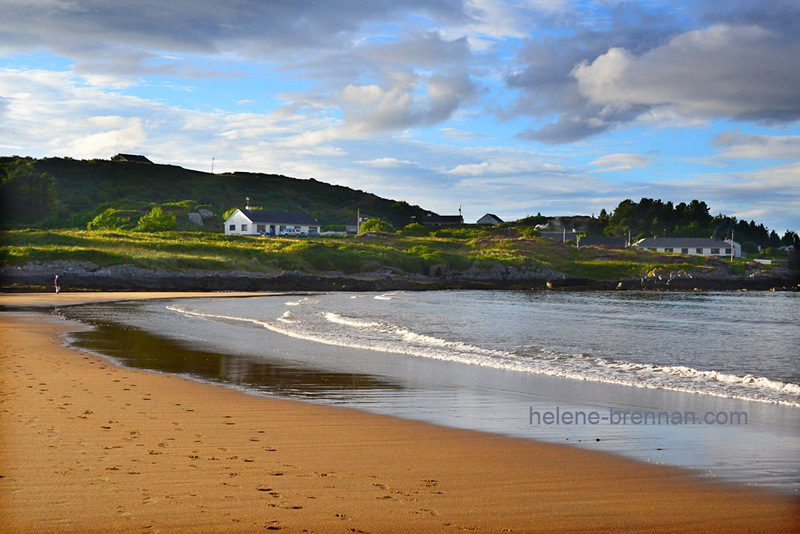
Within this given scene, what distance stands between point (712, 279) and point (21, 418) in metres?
89.5

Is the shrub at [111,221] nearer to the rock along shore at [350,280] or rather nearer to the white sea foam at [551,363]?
the rock along shore at [350,280]

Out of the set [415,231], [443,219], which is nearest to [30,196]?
[415,231]

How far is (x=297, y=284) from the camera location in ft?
220

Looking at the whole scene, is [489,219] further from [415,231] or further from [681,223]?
[415,231]

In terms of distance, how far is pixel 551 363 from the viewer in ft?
56.2

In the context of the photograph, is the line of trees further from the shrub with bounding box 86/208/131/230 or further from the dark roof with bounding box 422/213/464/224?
the shrub with bounding box 86/208/131/230

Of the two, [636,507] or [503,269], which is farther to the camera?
[503,269]

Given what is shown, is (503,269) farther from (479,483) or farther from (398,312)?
(479,483)

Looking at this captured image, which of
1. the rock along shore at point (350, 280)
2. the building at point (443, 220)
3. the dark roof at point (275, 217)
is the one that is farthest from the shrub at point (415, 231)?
the building at point (443, 220)

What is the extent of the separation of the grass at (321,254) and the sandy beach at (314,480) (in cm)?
5674

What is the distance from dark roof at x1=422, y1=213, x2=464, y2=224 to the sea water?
140474mm

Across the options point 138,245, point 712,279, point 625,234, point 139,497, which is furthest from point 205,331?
point 625,234

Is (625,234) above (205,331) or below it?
above

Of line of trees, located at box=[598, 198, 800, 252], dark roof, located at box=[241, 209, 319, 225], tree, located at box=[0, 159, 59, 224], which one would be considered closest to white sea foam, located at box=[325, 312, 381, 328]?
tree, located at box=[0, 159, 59, 224]
